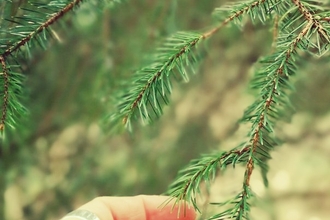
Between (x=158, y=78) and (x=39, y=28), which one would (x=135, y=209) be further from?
(x=39, y=28)

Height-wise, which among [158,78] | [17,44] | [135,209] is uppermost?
[17,44]

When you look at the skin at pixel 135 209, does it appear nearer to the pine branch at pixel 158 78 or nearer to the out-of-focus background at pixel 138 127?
the pine branch at pixel 158 78

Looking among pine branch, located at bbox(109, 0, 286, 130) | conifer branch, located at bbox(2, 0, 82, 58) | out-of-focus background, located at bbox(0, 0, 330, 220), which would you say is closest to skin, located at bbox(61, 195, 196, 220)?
pine branch, located at bbox(109, 0, 286, 130)

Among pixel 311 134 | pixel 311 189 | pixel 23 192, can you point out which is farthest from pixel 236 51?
pixel 23 192

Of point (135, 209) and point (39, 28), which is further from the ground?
point (39, 28)

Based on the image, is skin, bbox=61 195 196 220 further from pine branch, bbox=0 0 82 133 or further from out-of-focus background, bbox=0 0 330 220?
out-of-focus background, bbox=0 0 330 220

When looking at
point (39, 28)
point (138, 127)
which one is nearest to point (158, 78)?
point (39, 28)
